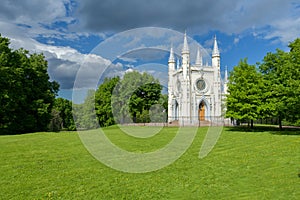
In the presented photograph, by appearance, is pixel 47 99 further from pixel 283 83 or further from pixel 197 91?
pixel 283 83

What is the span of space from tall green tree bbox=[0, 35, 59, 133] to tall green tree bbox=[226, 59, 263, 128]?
1041 inches

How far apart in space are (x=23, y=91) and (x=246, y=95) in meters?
29.9

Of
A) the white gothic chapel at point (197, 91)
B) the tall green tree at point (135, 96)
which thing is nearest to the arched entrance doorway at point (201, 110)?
the white gothic chapel at point (197, 91)

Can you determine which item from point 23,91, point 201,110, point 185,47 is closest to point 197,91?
point 201,110

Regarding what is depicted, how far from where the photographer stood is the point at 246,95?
31.5m

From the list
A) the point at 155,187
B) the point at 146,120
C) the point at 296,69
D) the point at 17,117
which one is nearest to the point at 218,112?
the point at 146,120

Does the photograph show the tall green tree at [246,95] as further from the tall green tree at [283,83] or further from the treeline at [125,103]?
the treeline at [125,103]

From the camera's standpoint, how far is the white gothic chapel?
54312mm

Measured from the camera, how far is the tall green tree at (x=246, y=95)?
30891 mm

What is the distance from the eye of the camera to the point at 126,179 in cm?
1120

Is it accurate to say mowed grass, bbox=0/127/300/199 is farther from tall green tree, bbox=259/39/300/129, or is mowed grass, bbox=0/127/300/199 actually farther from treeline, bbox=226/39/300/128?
treeline, bbox=226/39/300/128

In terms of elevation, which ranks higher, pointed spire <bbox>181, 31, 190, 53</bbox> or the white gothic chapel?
pointed spire <bbox>181, 31, 190, 53</bbox>

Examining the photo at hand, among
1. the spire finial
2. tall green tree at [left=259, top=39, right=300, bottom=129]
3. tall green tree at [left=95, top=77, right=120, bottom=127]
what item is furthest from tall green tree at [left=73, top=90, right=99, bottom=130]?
tall green tree at [left=259, top=39, right=300, bottom=129]

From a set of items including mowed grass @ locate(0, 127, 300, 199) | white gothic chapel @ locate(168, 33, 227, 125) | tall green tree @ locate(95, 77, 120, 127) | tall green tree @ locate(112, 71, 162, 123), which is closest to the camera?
mowed grass @ locate(0, 127, 300, 199)
